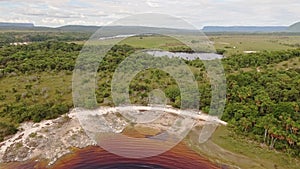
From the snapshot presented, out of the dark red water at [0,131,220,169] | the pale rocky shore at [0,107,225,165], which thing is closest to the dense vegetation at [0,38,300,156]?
the pale rocky shore at [0,107,225,165]

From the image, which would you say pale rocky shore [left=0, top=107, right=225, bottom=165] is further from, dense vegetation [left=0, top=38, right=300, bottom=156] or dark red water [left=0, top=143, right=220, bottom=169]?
dense vegetation [left=0, top=38, right=300, bottom=156]

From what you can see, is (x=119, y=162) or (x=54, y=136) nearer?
(x=119, y=162)

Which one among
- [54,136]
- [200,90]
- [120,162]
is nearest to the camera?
[120,162]

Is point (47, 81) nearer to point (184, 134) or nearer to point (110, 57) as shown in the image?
point (110, 57)

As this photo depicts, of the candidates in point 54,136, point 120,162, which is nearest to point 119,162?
point 120,162

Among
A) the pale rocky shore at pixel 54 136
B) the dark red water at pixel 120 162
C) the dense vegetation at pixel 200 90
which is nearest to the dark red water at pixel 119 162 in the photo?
the dark red water at pixel 120 162

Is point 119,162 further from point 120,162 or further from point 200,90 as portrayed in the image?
→ point 200,90
